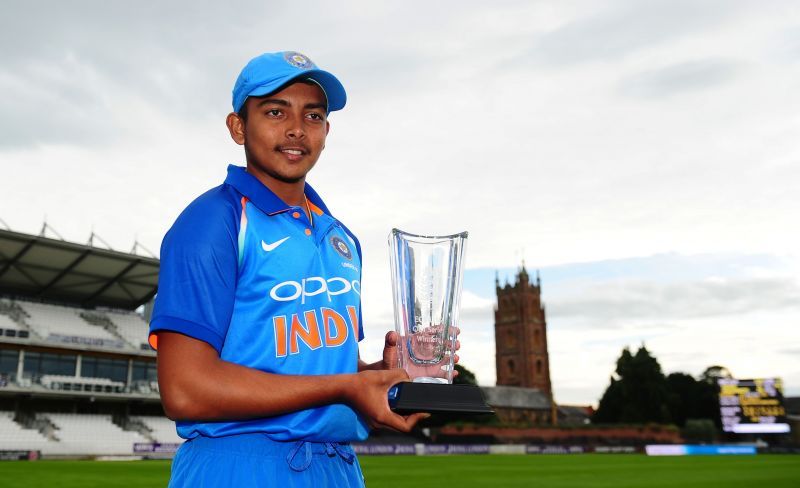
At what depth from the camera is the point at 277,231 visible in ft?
6.47

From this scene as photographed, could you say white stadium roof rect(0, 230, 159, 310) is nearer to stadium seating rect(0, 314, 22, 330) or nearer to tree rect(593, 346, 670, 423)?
stadium seating rect(0, 314, 22, 330)

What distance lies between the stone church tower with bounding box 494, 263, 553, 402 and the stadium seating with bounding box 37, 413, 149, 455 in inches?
3613

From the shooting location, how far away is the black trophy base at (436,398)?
1.73 meters

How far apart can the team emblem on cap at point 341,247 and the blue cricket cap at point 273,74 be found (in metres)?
0.51

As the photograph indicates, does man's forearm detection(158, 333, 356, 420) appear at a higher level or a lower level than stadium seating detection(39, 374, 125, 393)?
lower

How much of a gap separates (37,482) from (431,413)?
18230 mm

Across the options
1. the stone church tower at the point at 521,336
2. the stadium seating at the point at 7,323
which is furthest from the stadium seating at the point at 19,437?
the stone church tower at the point at 521,336

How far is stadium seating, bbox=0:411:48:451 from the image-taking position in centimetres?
3425

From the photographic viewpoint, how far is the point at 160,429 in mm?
41688

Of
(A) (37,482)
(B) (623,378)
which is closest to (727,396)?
(B) (623,378)

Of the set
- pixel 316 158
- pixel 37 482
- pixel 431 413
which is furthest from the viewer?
pixel 37 482

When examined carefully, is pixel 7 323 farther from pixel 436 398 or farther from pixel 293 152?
pixel 436 398

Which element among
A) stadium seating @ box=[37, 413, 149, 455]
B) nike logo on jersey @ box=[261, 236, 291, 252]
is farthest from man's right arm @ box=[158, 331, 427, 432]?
stadium seating @ box=[37, 413, 149, 455]

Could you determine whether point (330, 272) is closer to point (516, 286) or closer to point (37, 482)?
point (37, 482)
